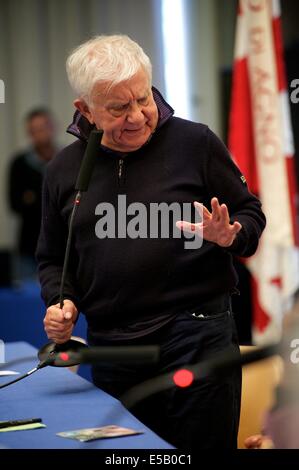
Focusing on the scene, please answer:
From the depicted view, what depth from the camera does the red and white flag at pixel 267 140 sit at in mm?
4113

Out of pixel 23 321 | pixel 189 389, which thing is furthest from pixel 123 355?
pixel 23 321

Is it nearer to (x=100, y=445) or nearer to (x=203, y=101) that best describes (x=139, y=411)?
(x=100, y=445)

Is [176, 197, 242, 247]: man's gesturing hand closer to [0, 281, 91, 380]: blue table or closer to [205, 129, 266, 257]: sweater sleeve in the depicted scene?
[205, 129, 266, 257]: sweater sleeve

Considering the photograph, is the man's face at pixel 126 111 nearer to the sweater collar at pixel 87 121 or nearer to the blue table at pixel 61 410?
the sweater collar at pixel 87 121

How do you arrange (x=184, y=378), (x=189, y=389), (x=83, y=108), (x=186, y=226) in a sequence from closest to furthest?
(x=184, y=378)
(x=186, y=226)
(x=189, y=389)
(x=83, y=108)

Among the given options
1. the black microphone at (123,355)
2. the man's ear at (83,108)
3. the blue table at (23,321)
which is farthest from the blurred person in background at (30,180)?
the black microphone at (123,355)

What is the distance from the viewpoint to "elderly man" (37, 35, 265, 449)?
1.77 metres

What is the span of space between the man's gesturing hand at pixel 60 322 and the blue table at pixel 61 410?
127mm

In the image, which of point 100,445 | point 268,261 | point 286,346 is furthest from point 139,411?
point 268,261

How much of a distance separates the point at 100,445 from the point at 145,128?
0.77 m

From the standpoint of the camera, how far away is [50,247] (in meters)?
2.02

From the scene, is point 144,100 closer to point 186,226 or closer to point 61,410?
point 186,226

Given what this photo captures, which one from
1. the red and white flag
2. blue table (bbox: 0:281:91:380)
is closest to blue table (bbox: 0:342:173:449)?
blue table (bbox: 0:281:91:380)

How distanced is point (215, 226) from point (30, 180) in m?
3.44
